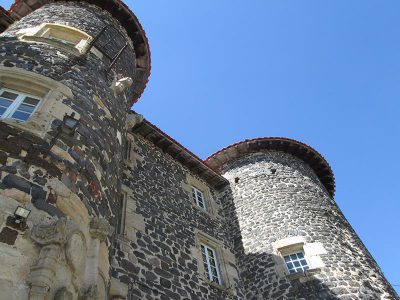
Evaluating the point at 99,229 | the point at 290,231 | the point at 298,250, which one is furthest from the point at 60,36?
the point at 298,250


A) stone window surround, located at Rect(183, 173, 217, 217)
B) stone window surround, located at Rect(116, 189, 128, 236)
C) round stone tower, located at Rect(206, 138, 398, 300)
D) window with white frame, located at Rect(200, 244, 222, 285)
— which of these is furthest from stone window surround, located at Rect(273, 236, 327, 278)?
stone window surround, located at Rect(116, 189, 128, 236)

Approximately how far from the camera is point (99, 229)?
4.48 metres

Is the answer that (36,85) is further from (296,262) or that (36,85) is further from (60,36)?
(296,262)

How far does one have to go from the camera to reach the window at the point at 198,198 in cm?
1163

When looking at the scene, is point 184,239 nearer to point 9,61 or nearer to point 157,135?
point 157,135

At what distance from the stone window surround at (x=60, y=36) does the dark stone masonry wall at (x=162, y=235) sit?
319cm

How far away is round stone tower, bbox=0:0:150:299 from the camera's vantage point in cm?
354

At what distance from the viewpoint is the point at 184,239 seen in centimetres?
914

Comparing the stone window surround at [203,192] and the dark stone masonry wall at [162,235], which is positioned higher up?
the stone window surround at [203,192]

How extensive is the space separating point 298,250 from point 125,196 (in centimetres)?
555

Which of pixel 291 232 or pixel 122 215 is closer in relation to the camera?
pixel 122 215

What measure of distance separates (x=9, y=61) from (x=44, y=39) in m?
1.64

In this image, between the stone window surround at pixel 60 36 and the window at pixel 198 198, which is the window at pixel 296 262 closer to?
the window at pixel 198 198

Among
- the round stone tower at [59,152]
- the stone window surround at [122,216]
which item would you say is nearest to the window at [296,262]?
the stone window surround at [122,216]
